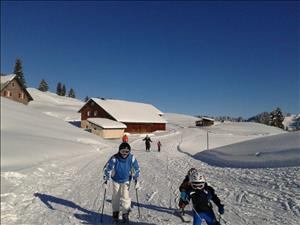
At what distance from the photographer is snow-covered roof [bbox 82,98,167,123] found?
→ 66062mm

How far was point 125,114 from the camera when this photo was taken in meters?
68.3

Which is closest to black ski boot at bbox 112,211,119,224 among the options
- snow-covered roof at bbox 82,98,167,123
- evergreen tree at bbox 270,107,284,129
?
snow-covered roof at bbox 82,98,167,123

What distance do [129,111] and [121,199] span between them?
6479cm

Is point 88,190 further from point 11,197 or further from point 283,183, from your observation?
point 283,183

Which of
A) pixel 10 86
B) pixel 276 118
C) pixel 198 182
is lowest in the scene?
pixel 198 182

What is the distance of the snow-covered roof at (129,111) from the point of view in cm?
6606

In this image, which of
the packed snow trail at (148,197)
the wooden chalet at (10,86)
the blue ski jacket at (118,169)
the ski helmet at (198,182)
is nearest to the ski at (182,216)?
the packed snow trail at (148,197)

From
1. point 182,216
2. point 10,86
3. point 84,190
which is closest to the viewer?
point 182,216

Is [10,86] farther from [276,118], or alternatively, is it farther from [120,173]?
[276,118]

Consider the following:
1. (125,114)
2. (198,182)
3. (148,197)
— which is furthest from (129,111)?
(198,182)

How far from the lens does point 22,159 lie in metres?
11.4

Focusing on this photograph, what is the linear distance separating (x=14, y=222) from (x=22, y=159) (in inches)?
183

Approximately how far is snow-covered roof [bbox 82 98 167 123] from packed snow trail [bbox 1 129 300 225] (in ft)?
165

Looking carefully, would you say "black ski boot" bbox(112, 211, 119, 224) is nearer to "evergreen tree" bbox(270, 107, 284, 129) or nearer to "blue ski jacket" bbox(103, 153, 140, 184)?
"blue ski jacket" bbox(103, 153, 140, 184)
